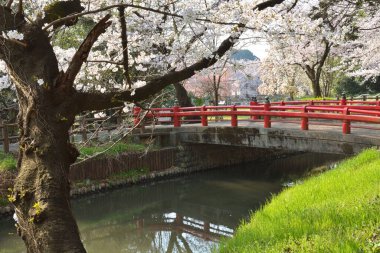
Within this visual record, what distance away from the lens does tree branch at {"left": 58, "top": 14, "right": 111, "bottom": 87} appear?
13.5 ft

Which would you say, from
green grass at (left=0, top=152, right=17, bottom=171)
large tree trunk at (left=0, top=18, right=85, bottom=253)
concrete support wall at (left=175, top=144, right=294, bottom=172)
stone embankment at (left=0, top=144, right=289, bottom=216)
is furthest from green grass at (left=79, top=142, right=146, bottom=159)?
large tree trunk at (left=0, top=18, right=85, bottom=253)

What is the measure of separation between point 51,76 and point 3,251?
6.96 m

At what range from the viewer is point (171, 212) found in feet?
41.8

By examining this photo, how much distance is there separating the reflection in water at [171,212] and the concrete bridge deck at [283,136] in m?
1.63

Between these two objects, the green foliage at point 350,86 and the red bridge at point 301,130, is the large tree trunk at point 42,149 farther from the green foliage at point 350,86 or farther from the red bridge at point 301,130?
the green foliage at point 350,86

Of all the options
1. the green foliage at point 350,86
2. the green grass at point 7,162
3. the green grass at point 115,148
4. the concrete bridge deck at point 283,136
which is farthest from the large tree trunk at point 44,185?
the green foliage at point 350,86

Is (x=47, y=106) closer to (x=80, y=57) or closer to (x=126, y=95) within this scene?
(x=80, y=57)

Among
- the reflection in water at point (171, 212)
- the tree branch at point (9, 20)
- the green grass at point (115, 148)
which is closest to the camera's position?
the tree branch at point (9, 20)

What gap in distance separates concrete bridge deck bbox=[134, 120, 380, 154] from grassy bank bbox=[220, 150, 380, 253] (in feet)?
15.8

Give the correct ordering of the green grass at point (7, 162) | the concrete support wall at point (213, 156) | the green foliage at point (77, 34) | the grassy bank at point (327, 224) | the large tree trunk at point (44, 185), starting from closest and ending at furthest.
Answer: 1. the large tree trunk at point (44, 185)
2. the grassy bank at point (327, 224)
3. the green grass at point (7, 162)
4. the concrete support wall at point (213, 156)
5. the green foliage at point (77, 34)

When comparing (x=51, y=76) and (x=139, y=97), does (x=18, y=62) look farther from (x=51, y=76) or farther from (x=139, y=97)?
(x=139, y=97)

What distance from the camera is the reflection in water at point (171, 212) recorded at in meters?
10.2

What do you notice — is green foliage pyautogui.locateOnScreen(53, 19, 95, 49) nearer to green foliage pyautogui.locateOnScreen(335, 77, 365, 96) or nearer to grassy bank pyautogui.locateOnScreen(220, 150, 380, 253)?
grassy bank pyautogui.locateOnScreen(220, 150, 380, 253)

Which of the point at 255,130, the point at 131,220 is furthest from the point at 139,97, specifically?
the point at 255,130
